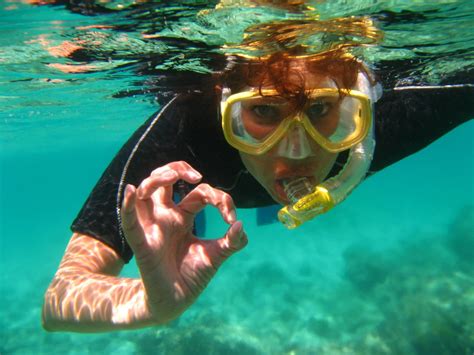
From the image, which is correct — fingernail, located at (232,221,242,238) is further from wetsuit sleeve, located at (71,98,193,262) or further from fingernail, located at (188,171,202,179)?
wetsuit sleeve, located at (71,98,193,262)

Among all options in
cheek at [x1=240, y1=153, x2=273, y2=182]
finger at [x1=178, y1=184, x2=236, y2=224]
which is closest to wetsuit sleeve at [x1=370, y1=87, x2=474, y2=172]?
cheek at [x1=240, y1=153, x2=273, y2=182]

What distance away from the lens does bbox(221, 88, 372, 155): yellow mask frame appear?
322 cm

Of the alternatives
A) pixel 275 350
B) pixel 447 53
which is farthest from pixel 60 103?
pixel 447 53

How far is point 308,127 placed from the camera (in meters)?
3.23

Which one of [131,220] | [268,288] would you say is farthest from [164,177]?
[268,288]

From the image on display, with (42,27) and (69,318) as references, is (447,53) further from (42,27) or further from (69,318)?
(69,318)

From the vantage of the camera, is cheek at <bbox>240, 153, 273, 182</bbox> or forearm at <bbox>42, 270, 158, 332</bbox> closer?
forearm at <bbox>42, 270, 158, 332</bbox>

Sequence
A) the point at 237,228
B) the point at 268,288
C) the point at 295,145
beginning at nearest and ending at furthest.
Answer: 1. the point at 237,228
2. the point at 295,145
3. the point at 268,288

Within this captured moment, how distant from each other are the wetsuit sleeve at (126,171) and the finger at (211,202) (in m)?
0.89

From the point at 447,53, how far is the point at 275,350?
28.2ft

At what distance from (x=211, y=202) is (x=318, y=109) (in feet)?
5.07

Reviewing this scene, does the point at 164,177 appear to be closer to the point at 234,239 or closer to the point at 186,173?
the point at 186,173

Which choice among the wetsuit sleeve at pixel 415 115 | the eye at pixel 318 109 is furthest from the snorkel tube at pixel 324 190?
the wetsuit sleeve at pixel 415 115

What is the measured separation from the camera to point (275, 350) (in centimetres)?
1077
